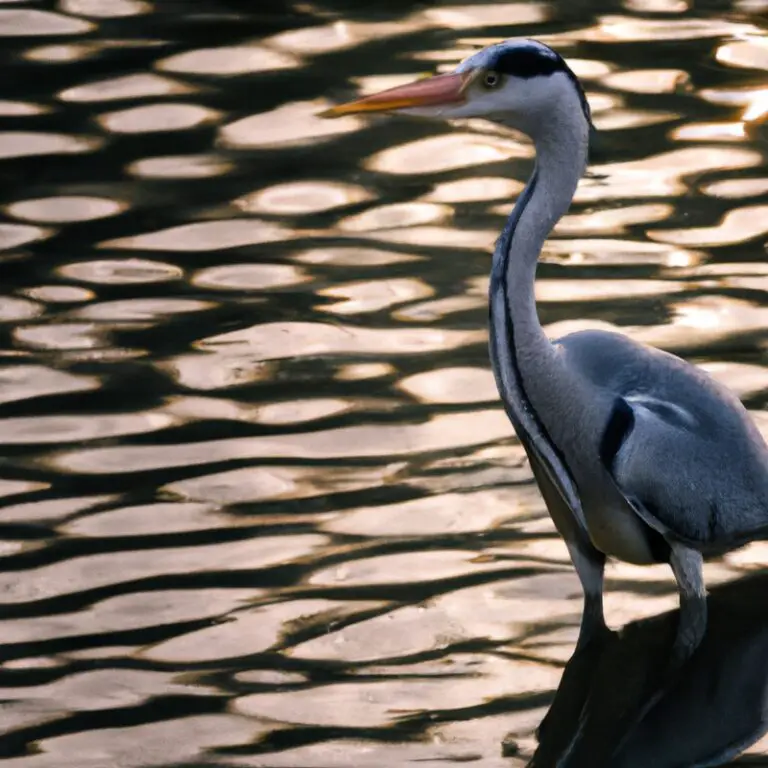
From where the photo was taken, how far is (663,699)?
271 inches

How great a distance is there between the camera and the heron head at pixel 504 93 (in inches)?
270

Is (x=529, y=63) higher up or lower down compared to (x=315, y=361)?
higher up

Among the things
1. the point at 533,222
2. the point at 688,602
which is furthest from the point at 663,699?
the point at 533,222

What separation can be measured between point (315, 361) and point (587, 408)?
2.37 metres

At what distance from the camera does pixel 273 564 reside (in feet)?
24.8

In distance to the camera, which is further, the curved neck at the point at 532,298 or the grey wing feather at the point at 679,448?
the grey wing feather at the point at 679,448

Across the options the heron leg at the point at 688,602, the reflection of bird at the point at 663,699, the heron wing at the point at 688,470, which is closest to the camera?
the reflection of bird at the point at 663,699

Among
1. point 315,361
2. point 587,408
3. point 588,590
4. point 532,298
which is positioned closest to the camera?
point 532,298

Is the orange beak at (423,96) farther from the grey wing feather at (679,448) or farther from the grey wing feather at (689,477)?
the grey wing feather at (689,477)

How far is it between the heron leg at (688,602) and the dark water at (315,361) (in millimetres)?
112

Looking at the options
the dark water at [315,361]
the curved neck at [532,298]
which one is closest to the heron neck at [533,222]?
the curved neck at [532,298]

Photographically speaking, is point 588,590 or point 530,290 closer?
point 530,290

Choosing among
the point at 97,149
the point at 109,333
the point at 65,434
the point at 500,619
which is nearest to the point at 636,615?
the point at 500,619

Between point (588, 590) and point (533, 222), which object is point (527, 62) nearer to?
point (533, 222)
